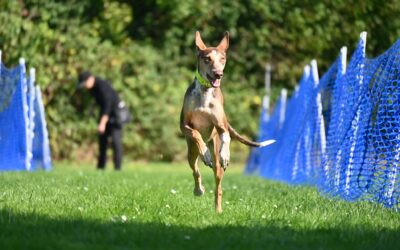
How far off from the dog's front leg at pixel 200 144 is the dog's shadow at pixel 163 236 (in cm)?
126

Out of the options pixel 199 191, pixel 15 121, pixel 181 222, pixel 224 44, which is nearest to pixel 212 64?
pixel 224 44

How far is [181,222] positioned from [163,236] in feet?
1.82

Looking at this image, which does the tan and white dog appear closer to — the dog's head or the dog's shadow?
the dog's head

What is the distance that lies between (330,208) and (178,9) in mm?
13226

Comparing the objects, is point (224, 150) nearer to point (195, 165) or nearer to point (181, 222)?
point (195, 165)

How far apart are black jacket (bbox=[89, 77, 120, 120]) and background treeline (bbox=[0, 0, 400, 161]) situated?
8.08 ft

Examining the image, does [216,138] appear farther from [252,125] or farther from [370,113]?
[252,125]

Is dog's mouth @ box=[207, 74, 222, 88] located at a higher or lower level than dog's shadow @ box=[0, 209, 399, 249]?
higher

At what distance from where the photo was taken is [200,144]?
629 centimetres

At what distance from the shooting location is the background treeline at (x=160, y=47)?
54.9ft

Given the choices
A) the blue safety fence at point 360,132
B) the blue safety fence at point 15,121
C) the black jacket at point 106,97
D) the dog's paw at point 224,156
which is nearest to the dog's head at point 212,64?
the dog's paw at point 224,156

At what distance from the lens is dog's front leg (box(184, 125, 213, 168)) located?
6.25 metres

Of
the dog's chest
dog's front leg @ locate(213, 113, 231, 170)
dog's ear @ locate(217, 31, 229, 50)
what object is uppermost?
dog's ear @ locate(217, 31, 229, 50)

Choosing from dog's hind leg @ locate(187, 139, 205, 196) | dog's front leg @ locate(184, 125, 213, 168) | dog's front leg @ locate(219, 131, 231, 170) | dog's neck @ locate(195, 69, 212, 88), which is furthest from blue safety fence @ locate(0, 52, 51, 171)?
dog's front leg @ locate(219, 131, 231, 170)
